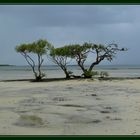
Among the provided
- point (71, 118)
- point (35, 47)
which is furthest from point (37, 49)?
point (71, 118)

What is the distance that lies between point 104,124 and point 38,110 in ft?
13.2

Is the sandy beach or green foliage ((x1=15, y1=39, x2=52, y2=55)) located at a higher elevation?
green foliage ((x1=15, y1=39, x2=52, y2=55))

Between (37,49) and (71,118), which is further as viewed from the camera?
(37,49)

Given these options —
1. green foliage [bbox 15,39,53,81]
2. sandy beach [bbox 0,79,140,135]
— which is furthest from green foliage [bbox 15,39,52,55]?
sandy beach [bbox 0,79,140,135]

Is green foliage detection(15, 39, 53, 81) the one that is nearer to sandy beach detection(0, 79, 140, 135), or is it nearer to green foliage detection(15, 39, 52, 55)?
green foliage detection(15, 39, 52, 55)

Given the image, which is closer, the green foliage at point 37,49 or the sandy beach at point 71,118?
the sandy beach at point 71,118

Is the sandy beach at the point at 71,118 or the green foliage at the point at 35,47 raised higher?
the green foliage at the point at 35,47

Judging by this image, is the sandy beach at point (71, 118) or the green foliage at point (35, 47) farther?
the green foliage at point (35, 47)

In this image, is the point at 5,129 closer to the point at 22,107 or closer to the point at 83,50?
the point at 22,107

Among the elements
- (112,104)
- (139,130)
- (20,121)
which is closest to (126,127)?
(139,130)

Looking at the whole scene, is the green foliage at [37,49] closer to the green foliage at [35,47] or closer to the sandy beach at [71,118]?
the green foliage at [35,47]

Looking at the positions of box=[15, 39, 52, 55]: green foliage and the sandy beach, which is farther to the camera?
box=[15, 39, 52, 55]: green foliage

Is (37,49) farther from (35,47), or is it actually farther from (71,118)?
(71,118)

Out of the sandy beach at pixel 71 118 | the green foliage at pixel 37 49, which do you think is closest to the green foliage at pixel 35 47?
the green foliage at pixel 37 49
